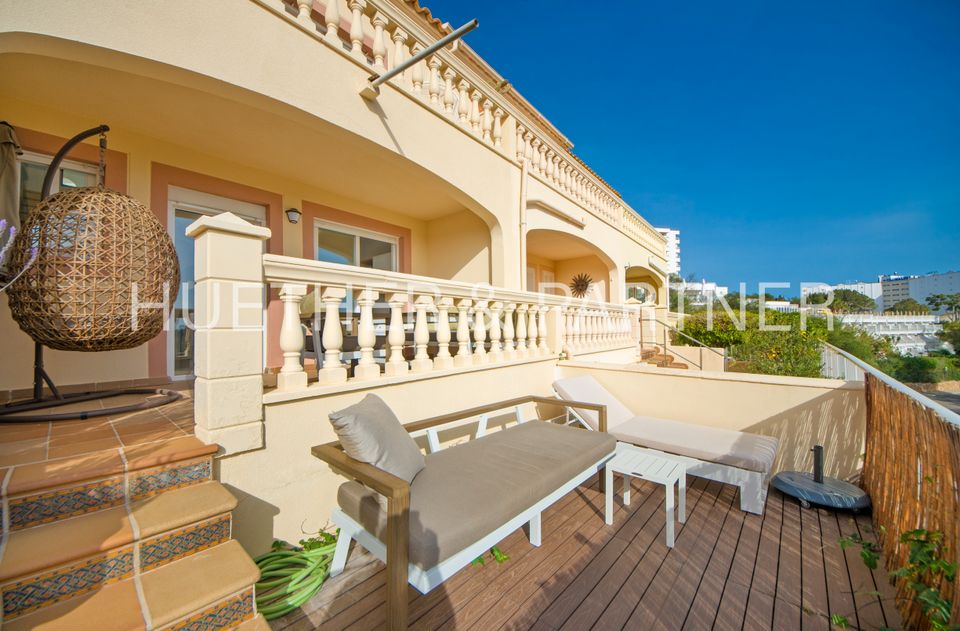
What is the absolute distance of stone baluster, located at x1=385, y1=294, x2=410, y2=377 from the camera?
2684mm

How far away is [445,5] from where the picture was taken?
10.7m

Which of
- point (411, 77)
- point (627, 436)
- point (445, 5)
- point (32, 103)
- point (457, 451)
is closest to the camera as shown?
point (457, 451)

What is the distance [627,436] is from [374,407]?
2.10 meters

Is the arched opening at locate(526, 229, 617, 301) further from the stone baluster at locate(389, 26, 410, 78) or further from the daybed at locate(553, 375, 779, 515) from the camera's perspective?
the daybed at locate(553, 375, 779, 515)

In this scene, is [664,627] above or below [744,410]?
below

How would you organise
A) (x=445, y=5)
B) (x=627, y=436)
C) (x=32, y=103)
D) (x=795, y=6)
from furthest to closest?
(x=795, y=6), (x=445, y=5), (x=32, y=103), (x=627, y=436)

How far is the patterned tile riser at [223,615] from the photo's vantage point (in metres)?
1.27

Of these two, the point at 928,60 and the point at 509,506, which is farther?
the point at 928,60

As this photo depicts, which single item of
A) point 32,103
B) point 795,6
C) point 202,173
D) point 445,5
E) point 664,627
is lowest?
point 664,627

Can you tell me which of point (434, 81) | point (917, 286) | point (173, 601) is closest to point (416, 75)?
point (434, 81)

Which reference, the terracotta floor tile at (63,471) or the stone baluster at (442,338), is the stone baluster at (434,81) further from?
the terracotta floor tile at (63,471)

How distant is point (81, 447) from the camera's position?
180 centimetres

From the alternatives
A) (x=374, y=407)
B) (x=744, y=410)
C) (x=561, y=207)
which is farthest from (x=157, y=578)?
(x=561, y=207)

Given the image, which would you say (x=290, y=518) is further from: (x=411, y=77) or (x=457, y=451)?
(x=411, y=77)
